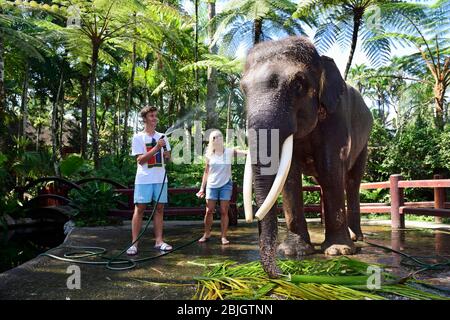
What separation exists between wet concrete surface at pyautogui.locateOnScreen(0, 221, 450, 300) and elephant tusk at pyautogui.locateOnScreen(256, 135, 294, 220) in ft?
2.84

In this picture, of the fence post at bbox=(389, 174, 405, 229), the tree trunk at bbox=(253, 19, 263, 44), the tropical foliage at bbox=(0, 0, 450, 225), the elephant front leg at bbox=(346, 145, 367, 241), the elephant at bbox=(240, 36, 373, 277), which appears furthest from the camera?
the tree trunk at bbox=(253, 19, 263, 44)

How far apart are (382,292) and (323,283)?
1.45ft

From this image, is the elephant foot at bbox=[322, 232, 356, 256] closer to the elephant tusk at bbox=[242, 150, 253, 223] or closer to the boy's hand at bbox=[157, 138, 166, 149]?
the elephant tusk at bbox=[242, 150, 253, 223]

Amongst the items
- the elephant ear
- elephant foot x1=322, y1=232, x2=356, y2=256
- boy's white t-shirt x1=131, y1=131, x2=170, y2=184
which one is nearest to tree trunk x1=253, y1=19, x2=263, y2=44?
the elephant ear

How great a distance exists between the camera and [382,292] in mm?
3186

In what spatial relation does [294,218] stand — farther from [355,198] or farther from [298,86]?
[355,198]

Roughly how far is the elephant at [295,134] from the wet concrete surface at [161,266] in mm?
552

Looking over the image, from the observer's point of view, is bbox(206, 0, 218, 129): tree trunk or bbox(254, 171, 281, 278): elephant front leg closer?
bbox(254, 171, 281, 278): elephant front leg

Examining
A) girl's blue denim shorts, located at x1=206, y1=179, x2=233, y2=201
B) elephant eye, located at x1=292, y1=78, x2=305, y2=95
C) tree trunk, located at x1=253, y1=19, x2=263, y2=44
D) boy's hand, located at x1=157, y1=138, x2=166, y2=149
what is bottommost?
girl's blue denim shorts, located at x1=206, y1=179, x2=233, y2=201

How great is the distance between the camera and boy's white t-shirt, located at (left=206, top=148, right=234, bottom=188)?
5.66 meters

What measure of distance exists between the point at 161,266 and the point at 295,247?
1585 mm

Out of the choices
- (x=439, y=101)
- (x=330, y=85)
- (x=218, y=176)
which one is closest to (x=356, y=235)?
(x=218, y=176)
